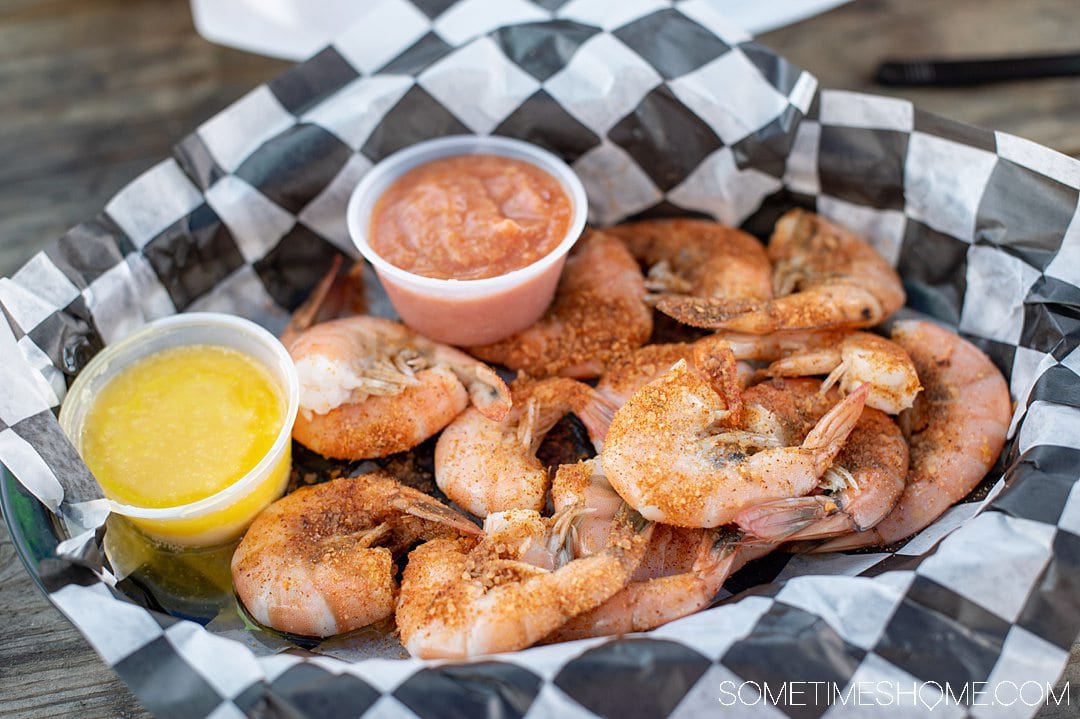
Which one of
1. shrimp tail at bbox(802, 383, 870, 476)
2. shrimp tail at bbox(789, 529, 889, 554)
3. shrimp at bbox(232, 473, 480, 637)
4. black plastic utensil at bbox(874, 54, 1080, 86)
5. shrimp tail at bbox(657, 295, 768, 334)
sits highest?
black plastic utensil at bbox(874, 54, 1080, 86)

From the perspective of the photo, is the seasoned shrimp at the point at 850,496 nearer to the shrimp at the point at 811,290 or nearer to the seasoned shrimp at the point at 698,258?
the shrimp at the point at 811,290

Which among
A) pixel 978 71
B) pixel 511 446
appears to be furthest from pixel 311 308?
pixel 978 71

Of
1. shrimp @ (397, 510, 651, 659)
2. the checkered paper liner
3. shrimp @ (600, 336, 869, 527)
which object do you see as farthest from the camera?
shrimp @ (600, 336, 869, 527)

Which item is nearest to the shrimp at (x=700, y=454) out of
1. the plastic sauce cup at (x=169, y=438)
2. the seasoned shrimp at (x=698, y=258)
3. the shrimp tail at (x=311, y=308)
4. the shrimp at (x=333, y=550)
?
the shrimp at (x=333, y=550)

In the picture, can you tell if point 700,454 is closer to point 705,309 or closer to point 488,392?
point 705,309

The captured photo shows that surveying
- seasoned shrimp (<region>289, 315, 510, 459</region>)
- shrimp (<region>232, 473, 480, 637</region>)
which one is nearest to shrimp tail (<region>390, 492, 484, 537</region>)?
shrimp (<region>232, 473, 480, 637</region>)

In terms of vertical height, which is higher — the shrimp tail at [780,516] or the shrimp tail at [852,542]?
the shrimp tail at [780,516]

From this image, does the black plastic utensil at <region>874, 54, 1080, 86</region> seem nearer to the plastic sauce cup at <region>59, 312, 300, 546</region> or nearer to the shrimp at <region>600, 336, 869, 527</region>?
the shrimp at <region>600, 336, 869, 527</region>
